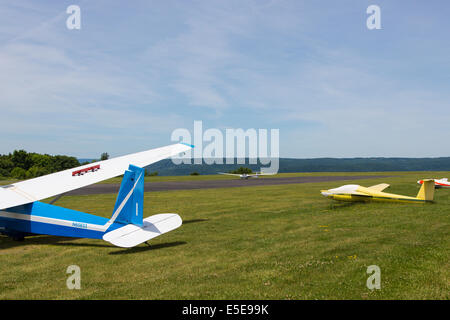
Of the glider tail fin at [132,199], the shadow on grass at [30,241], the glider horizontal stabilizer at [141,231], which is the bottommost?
the shadow on grass at [30,241]

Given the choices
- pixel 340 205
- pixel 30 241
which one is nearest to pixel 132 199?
pixel 30 241

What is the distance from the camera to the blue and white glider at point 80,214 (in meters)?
10.7

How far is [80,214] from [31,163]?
4711 inches

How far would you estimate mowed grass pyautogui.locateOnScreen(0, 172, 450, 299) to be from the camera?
7113 millimetres

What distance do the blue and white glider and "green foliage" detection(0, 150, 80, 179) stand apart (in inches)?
4003

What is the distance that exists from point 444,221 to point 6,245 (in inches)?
741

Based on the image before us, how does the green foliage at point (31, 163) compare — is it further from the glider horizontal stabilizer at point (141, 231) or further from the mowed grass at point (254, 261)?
the glider horizontal stabilizer at point (141, 231)

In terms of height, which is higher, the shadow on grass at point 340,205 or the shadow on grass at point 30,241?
the shadow on grass at point 340,205

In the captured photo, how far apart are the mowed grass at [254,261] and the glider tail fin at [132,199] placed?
122 centimetres
